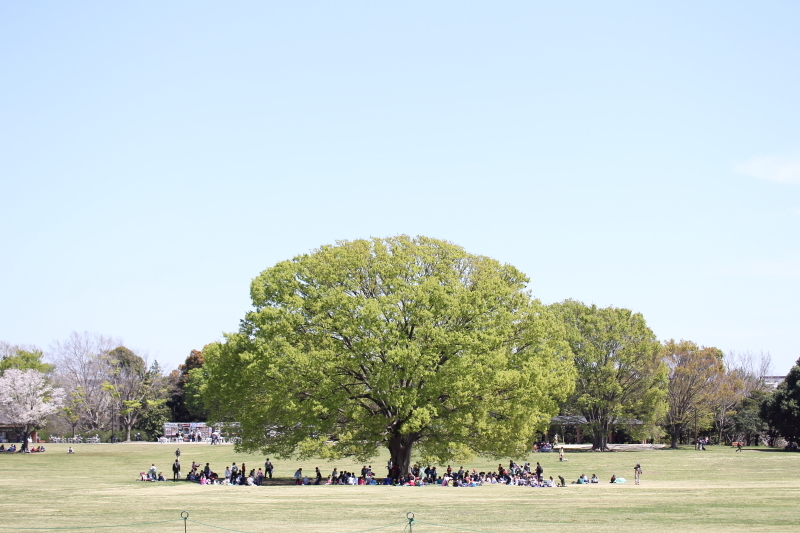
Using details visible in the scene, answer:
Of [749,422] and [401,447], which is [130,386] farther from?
[749,422]

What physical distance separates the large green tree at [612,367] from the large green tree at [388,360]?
34287 millimetres

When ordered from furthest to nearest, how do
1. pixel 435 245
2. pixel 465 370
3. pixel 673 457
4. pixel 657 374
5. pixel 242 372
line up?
pixel 657 374, pixel 673 457, pixel 435 245, pixel 242 372, pixel 465 370

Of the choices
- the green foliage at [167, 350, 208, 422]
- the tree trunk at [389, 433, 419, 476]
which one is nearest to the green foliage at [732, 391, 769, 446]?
the tree trunk at [389, 433, 419, 476]

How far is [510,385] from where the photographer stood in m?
48.1

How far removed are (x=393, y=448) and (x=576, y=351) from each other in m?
41.1

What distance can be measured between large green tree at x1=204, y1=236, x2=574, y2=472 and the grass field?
12.9 feet

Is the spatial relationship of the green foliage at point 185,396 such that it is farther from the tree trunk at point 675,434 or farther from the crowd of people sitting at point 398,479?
the crowd of people sitting at point 398,479

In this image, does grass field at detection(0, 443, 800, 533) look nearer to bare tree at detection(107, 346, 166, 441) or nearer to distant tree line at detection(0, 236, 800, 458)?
distant tree line at detection(0, 236, 800, 458)

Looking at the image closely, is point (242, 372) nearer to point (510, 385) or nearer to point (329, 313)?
point (329, 313)

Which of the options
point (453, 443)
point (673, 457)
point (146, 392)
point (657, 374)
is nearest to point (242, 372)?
point (453, 443)

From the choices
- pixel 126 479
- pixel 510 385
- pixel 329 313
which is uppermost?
pixel 329 313

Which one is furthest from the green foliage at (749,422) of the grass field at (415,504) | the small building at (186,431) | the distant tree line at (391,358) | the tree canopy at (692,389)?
the small building at (186,431)

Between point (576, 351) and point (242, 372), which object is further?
point (576, 351)

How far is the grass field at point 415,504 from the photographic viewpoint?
86.7 ft
